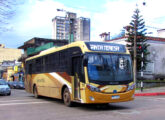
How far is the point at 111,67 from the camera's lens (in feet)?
36.9

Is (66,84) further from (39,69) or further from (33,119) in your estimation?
(39,69)

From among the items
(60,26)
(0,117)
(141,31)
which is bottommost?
(0,117)

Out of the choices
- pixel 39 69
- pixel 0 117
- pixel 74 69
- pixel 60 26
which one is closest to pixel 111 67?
pixel 74 69

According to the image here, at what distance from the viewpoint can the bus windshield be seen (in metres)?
10.9

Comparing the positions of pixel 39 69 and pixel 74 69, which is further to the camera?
pixel 39 69

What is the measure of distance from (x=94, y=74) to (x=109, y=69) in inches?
32.2

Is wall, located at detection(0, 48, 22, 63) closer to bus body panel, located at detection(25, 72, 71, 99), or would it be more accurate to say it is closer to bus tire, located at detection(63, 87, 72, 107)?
bus body panel, located at detection(25, 72, 71, 99)

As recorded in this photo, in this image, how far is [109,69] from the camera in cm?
1118

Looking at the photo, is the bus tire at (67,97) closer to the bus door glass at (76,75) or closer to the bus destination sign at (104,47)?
the bus door glass at (76,75)

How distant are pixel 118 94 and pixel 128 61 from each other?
73.6 inches

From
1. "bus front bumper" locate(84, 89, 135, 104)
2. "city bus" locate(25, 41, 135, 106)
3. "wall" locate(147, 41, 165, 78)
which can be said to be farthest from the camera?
"wall" locate(147, 41, 165, 78)

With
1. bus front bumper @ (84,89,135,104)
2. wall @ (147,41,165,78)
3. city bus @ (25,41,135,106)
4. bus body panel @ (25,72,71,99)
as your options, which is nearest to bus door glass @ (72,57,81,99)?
city bus @ (25,41,135,106)

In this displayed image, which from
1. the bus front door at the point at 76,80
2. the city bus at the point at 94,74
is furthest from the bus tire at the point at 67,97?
the bus front door at the point at 76,80

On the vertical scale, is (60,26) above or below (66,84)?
above
